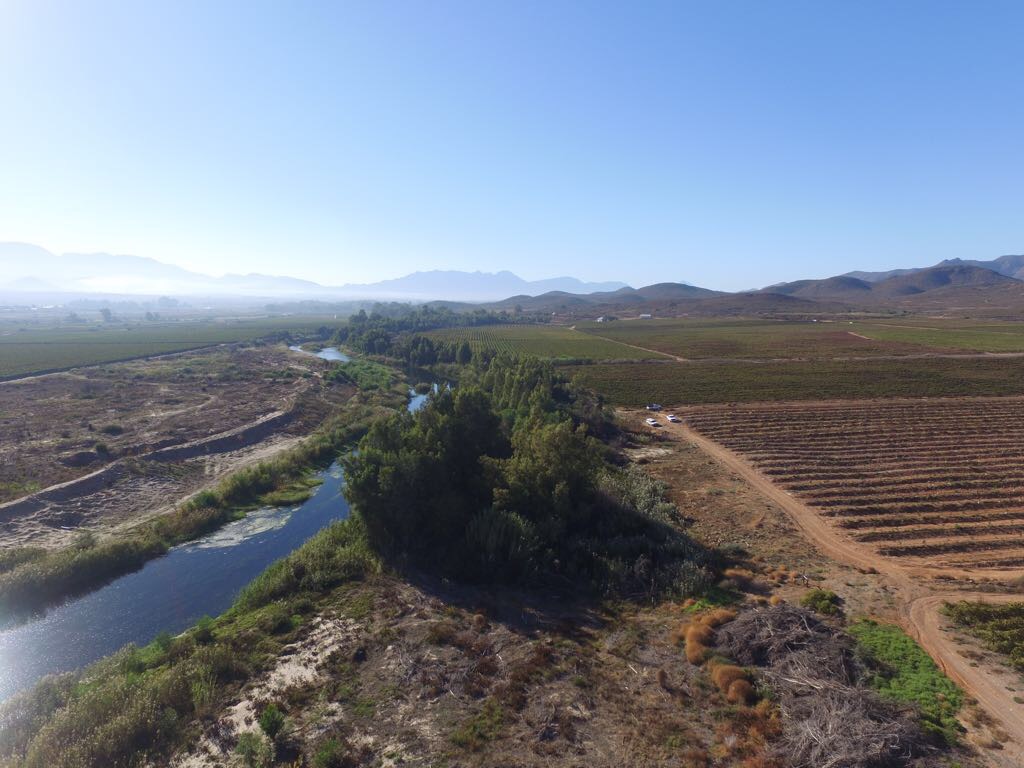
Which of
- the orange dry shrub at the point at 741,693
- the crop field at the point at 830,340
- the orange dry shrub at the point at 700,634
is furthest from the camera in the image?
the crop field at the point at 830,340

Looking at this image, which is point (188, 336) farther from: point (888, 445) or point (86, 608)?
point (888, 445)

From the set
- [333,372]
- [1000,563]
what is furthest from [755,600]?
[333,372]

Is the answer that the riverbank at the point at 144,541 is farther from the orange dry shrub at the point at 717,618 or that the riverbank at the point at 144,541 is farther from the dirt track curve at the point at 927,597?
the dirt track curve at the point at 927,597

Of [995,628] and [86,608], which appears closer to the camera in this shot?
[995,628]

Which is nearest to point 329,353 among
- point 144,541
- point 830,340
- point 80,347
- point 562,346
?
point 80,347

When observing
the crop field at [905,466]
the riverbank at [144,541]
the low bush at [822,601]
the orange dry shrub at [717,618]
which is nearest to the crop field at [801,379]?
the crop field at [905,466]
